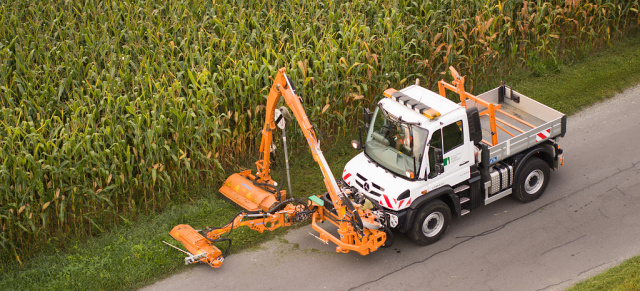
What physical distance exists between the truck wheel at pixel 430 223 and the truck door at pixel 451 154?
1.28ft

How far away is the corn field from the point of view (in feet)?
46.6

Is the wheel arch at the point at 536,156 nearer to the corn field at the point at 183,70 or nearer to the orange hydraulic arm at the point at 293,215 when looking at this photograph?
the orange hydraulic arm at the point at 293,215

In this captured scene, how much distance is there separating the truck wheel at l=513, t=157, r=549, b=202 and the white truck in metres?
0.02

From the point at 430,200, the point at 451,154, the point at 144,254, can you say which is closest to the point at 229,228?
the point at 144,254

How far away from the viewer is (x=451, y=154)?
43.9 ft

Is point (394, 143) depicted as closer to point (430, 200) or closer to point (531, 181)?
point (430, 200)

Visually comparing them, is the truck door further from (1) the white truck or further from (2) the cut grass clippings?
(2) the cut grass clippings

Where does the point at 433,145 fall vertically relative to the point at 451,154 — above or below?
above

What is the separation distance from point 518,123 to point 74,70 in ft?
30.3

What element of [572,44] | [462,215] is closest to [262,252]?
[462,215]

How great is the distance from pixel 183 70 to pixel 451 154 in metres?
6.39

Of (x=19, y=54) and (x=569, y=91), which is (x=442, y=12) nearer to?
(x=569, y=91)

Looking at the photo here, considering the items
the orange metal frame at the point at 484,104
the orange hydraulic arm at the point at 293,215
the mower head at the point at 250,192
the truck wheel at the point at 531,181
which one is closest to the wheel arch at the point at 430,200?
the orange hydraulic arm at the point at 293,215

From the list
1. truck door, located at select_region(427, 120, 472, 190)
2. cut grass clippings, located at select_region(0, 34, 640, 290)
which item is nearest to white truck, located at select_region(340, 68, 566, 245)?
truck door, located at select_region(427, 120, 472, 190)
